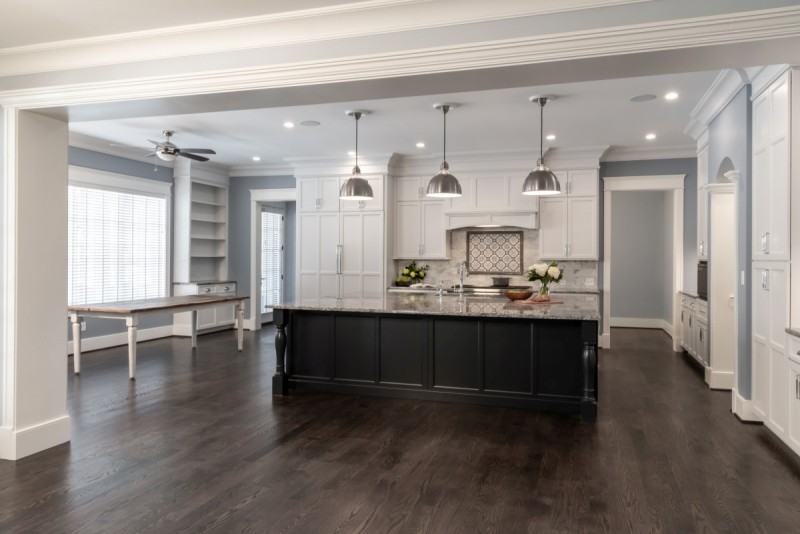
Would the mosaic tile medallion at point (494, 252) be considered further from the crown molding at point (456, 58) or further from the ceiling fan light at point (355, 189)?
the crown molding at point (456, 58)

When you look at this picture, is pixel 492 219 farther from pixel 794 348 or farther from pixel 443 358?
pixel 794 348

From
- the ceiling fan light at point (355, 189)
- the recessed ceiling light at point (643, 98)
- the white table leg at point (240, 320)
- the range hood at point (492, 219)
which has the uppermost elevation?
the recessed ceiling light at point (643, 98)

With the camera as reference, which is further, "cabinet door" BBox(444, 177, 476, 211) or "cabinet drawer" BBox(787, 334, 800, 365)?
"cabinet door" BBox(444, 177, 476, 211)

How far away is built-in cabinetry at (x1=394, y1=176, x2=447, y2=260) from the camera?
26.3ft

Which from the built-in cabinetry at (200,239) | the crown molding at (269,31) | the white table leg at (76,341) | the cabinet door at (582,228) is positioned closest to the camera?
the crown molding at (269,31)

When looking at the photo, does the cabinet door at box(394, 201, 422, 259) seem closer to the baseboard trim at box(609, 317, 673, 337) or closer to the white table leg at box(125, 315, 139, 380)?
the white table leg at box(125, 315, 139, 380)

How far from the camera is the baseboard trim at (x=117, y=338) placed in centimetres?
708

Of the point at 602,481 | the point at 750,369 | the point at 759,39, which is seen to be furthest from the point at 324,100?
the point at 750,369

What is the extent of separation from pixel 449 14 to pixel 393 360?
10.3ft

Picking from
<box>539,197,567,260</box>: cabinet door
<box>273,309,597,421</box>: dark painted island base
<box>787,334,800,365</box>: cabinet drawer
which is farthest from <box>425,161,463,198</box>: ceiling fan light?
<box>787,334,800,365</box>: cabinet drawer

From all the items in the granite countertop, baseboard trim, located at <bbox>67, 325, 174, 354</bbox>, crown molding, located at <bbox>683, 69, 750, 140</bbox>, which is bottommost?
baseboard trim, located at <bbox>67, 325, 174, 354</bbox>

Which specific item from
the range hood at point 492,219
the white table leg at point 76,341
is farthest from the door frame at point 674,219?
the white table leg at point 76,341

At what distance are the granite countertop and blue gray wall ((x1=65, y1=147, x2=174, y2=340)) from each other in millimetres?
2983

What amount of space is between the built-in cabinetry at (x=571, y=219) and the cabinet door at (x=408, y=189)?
5.96 feet
